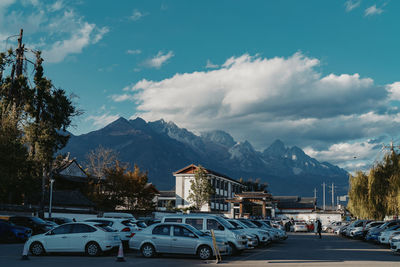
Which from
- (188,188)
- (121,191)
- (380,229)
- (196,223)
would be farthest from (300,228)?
(196,223)

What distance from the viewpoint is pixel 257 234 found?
94.2 feet

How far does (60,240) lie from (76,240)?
0.73 meters

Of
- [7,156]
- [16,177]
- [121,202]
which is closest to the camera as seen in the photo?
[7,156]

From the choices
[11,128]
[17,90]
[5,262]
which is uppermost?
[17,90]

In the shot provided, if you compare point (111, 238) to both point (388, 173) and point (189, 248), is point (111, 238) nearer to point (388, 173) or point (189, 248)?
point (189, 248)

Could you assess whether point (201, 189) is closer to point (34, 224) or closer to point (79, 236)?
point (34, 224)

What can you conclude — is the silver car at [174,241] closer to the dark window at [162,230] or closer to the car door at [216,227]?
the dark window at [162,230]

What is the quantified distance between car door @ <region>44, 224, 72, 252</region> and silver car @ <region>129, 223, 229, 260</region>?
2782 millimetres

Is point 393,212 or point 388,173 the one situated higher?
point 388,173

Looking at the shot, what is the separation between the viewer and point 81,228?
20.2m

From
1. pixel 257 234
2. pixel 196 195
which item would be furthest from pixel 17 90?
pixel 196 195

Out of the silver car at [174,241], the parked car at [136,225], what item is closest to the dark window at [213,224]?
the silver car at [174,241]

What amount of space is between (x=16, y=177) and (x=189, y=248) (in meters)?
24.7

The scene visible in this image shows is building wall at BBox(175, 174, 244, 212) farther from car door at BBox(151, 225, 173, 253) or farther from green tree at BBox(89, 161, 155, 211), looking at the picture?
car door at BBox(151, 225, 173, 253)
